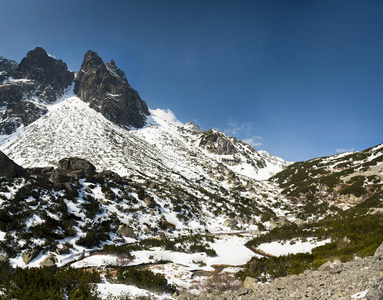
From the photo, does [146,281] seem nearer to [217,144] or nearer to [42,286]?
[42,286]

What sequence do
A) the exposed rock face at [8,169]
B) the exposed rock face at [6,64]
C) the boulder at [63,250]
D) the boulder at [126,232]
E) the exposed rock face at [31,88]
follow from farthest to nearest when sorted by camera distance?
1. the exposed rock face at [6,64]
2. the exposed rock face at [31,88]
3. the boulder at [126,232]
4. the exposed rock face at [8,169]
5. the boulder at [63,250]

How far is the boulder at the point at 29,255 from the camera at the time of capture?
1311cm

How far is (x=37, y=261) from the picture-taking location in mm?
13422

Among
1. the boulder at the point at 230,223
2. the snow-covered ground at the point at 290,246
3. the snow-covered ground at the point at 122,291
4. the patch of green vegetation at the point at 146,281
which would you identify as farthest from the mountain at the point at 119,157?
the snow-covered ground at the point at 290,246

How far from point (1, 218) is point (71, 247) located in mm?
6010

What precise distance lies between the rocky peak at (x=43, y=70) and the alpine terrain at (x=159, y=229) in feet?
182

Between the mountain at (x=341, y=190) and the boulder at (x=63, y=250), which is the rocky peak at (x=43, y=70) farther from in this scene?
the mountain at (x=341, y=190)

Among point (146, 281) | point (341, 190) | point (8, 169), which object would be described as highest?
point (8, 169)

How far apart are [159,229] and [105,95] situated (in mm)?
120602

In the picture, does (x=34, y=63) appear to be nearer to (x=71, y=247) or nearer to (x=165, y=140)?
(x=165, y=140)

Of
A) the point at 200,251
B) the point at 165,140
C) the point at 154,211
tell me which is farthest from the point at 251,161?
the point at 200,251

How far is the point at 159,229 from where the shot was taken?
2683 cm

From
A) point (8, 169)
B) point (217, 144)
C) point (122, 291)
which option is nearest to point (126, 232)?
point (122, 291)

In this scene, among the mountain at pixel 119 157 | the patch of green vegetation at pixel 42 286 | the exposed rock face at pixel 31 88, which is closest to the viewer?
the patch of green vegetation at pixel 42 286
